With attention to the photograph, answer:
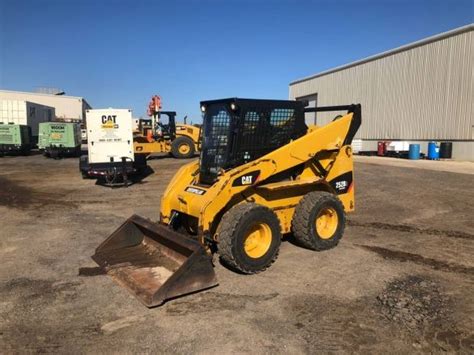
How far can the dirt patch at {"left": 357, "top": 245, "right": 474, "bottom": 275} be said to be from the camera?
19.1 feet

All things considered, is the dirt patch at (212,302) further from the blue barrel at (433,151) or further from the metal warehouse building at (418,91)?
the blue barrel at (433,151)

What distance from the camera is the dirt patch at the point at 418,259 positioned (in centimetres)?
583

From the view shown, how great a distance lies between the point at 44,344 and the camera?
3.88 m

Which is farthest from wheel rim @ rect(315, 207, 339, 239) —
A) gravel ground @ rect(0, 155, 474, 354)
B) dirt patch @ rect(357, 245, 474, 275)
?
dirt patch @ rect(357, 245, 474, 275)

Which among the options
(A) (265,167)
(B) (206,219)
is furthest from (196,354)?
(A) (265,167)

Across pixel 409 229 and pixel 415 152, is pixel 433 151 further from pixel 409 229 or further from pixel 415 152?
pixel 409 229

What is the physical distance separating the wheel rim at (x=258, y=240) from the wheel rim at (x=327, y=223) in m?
1.28

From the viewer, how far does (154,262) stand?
5.68 meters

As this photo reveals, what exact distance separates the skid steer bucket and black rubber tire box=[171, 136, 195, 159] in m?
16.3

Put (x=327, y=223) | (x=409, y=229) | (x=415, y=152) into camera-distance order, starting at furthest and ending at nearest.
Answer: (x=415, y=152), (x=409, y=229), (x=327, y=223)

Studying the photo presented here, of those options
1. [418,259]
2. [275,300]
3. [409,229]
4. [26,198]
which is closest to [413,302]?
[275,300]

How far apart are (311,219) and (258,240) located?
1.02m

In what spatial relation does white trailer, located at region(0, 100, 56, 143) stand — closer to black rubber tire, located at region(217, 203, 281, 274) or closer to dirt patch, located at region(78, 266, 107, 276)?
dirt patch, located at region(78, 266, 107, 276)

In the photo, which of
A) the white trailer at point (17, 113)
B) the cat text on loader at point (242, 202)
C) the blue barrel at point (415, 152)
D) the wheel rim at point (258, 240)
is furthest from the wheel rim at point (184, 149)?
the wheel rim at point (258, 240)
